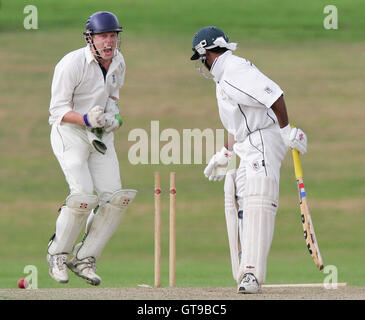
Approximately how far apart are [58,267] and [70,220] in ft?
1.10

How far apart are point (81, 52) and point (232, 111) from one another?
120 cm

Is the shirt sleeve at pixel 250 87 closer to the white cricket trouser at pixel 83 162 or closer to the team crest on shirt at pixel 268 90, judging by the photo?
the team crest on shirt at pixel 268 90

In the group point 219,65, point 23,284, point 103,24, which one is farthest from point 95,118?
point 23,284

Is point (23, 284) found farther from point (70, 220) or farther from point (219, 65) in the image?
point (219, 65)

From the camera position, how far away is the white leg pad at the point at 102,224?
7.96 meters

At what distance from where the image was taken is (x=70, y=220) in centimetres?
783

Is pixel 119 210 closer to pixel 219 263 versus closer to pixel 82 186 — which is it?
pixel 82 186

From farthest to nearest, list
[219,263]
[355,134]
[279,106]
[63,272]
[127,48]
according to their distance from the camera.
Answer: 1. [127,48]
2. [355,134]
3. [219,263]
4. [63,272]
5. [279,106]

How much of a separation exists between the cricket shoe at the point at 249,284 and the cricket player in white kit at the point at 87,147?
1111mm

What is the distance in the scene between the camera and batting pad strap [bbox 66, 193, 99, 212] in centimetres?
773

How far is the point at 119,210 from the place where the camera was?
315 inches

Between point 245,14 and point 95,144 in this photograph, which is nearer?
point 95,144

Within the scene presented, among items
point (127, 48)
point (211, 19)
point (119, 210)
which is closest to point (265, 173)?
point (119, 210)

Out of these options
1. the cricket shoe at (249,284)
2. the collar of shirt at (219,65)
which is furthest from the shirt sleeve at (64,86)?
the cricket shoe at (249,284)
